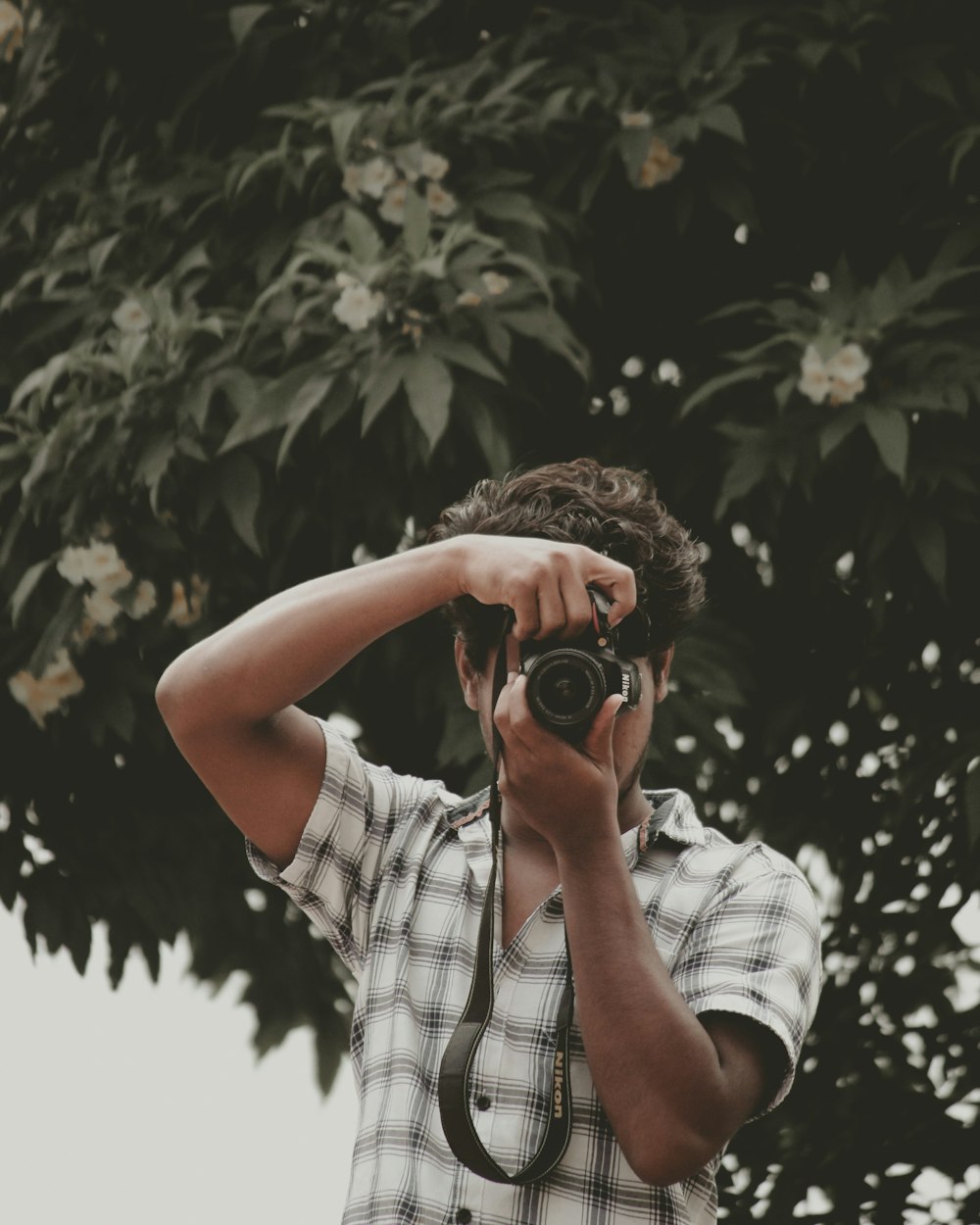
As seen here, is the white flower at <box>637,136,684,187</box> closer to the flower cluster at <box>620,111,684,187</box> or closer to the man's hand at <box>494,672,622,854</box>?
the flower cluster at <box>620,111,684,187</box>

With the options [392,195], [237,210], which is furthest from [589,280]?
[237,210]

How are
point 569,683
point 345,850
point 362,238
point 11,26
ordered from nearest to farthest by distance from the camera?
point 569,683, point 345,850, point 362,238, point 11,26

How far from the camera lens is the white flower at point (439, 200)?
2.75 metres

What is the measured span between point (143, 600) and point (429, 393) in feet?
2.28

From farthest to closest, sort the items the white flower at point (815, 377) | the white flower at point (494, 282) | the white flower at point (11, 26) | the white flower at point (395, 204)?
the white flower at point (11, 26), the white flower at point (395, 204), the white flower at point (494, 282), the white flower at point (815, 377)

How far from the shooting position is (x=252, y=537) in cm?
261

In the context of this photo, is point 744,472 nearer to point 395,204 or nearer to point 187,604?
point 395,204

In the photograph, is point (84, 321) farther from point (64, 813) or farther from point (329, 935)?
point (329, 935)

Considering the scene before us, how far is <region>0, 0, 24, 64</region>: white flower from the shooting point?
11.0 ft

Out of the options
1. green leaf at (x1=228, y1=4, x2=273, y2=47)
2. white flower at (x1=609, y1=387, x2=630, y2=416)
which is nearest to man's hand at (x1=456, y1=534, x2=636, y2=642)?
white flower at (x1=609, y1=387, x2=630, y2=416)

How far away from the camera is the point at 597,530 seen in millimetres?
1877

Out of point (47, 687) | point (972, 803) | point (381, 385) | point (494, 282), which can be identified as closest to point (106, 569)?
point (47, 687)

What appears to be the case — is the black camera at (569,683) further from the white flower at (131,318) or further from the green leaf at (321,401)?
the white flower at (131,318)

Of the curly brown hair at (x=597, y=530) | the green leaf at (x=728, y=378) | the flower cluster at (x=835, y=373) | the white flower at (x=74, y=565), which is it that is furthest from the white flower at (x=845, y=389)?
the white flower at (x=74, y=565)
